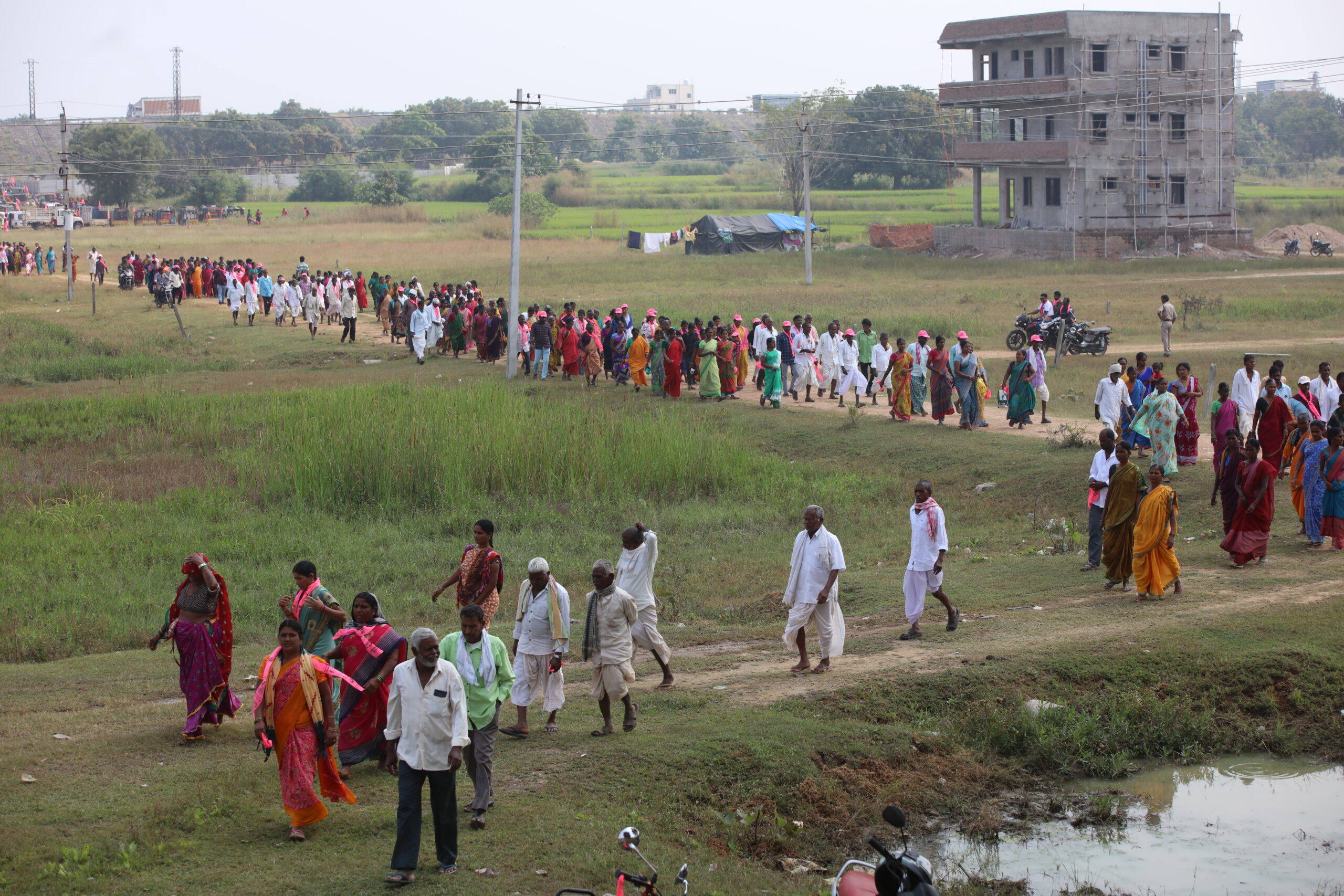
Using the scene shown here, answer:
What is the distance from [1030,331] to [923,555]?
59.6 feet

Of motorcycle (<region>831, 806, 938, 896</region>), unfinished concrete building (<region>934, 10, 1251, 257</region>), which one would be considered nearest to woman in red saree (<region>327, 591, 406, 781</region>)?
motorcycle (<region>831, 806, 938, 896</region>)

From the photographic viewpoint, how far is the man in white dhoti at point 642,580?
8781 mm

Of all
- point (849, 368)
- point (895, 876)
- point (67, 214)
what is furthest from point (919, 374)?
point (67, 214)

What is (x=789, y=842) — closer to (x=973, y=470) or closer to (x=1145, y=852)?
(x=1145, y=852)

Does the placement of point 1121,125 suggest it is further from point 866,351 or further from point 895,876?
point 895,876

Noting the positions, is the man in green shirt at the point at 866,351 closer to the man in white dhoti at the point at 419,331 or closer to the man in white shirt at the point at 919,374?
the man in white shirt at the point at 919,374

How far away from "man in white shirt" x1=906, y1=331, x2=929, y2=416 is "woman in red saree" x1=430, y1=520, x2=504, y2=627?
1176 cm

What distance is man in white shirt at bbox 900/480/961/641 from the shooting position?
9.99 m

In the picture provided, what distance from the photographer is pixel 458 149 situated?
104m

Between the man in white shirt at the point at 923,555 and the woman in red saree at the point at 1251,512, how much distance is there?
11.5 feet

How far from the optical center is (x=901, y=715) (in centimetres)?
905

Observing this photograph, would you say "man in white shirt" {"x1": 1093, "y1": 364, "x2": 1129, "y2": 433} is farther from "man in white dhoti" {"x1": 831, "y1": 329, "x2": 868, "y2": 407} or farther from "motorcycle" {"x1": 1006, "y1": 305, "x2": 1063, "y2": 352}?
"motorcycle" {"x1": 1006, "y1": 305, "x2": 1063, "y2": 352}

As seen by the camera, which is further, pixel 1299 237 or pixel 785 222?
pixel 785 222

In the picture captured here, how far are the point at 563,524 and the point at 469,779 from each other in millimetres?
7667
